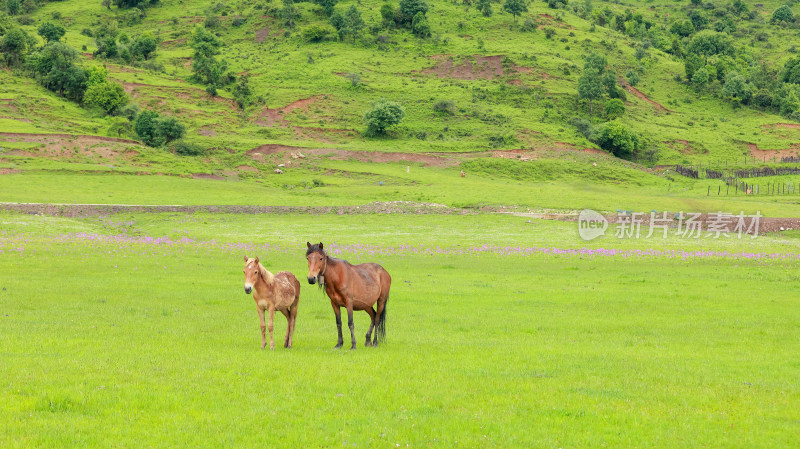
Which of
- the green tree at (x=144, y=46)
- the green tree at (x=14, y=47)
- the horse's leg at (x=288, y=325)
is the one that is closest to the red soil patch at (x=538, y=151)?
the green tree at (x=14, y=47)

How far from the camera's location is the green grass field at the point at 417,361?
10695 millimetres

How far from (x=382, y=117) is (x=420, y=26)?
215 ft

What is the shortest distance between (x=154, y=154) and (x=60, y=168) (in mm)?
14976

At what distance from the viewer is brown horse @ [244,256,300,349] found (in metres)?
16.3

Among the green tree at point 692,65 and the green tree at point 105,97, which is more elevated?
the green tree at point 692,65

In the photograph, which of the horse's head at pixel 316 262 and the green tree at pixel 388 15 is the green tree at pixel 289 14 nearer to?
the green tree at pixel 388 15

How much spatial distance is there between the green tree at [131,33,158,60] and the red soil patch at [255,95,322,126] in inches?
1941

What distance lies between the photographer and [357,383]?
13500 millimetres

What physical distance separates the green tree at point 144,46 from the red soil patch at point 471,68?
68217 millimetres

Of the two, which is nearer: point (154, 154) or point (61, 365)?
point (61, 365)

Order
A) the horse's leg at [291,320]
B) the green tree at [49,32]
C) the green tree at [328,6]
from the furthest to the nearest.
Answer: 1. the green tree at [328,6]
2. the green tree at [49,32]
3. the horse's leg at [291,320]

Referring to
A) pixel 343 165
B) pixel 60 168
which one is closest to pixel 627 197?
pixel 343 165

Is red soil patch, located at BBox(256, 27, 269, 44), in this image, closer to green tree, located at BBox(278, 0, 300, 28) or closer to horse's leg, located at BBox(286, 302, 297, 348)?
green tree, located at BBox(278, 0, 300, 28)

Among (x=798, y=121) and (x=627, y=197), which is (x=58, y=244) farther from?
(x=798, y=121)
